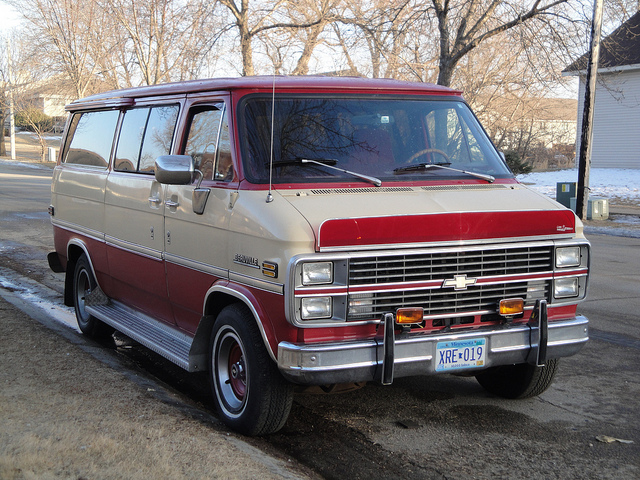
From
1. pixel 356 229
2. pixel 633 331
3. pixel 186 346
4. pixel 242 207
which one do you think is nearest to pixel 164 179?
pixel 242 207

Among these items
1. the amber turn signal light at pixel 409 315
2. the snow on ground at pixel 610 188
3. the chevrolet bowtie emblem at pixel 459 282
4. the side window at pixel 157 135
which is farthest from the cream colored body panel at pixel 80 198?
the snow on ground at pixel 610 188

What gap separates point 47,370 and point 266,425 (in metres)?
1.99

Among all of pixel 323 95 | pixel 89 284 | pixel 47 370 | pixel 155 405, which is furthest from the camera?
pixel 89 284

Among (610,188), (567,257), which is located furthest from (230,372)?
(610,188)

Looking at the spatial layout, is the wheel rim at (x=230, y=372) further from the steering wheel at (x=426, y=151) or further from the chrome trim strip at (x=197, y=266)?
the steering wheel at (x=426, y=151)

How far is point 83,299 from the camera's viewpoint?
7.30 meters

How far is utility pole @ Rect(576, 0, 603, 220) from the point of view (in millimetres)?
18102

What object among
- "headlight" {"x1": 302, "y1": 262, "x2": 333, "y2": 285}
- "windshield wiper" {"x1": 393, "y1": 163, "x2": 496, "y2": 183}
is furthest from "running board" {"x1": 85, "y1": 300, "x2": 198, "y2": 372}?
"windshield wiper" {"x1": 393, "y1": 163, "x2": 496, "y2": 183}

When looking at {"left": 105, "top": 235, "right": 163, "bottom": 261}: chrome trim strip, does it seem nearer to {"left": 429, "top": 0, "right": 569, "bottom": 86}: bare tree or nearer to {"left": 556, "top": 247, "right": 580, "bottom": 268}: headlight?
{"left": 556, "top": 247, "right": 580, "bottom": 268}: headlight

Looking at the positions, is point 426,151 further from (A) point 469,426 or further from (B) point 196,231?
(A) point 469,426

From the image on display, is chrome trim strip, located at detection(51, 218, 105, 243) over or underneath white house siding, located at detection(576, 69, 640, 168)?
underneath

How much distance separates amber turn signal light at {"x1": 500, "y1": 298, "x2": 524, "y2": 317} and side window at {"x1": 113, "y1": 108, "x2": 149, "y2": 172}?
3.24 m

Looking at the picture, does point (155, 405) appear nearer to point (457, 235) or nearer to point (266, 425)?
point (266, 425)

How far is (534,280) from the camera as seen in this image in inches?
177
